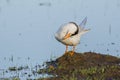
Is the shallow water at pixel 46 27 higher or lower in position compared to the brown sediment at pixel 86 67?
higher

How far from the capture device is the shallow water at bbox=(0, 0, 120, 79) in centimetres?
1052

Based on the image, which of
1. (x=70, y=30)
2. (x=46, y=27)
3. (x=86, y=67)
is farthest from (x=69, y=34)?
(x=46, y=27)

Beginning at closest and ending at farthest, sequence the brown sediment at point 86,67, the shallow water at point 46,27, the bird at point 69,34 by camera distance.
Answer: the brown sediment at point 86,67
the bird at point 69,34
the shallow water at point 46,27

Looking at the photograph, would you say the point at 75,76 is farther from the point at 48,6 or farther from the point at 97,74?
the point at 48,6

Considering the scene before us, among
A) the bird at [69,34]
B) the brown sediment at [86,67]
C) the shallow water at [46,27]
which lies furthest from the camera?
the shallow water at [46,27]

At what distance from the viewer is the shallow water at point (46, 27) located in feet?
34.5

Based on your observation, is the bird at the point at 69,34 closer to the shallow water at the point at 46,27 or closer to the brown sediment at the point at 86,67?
the brown sediment at the point at 86,67

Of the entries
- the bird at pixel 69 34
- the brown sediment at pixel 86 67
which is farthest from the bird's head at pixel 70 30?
the brown sediment at pixel 86 67

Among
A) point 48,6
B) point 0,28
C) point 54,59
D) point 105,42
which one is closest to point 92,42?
point 105,42

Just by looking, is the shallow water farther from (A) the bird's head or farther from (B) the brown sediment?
(A) the bird's head

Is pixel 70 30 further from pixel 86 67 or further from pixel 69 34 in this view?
pixel 86 67

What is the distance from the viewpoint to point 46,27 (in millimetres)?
13398

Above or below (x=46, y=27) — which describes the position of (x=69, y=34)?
below

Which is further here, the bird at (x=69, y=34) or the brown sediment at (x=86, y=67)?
the bird at (x=69, y=34)
